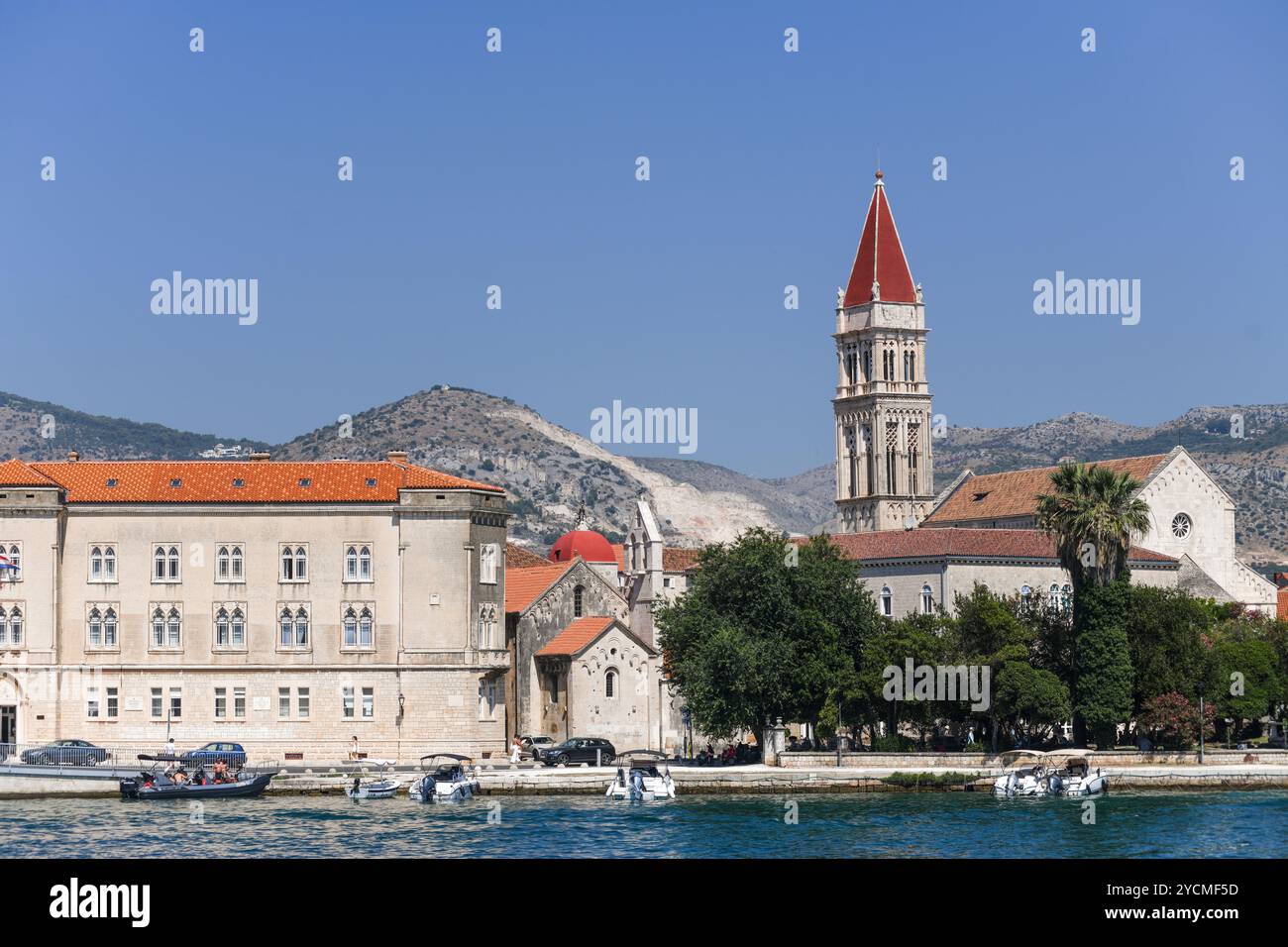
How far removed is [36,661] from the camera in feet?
255

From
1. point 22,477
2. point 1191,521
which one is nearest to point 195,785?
point 22,477

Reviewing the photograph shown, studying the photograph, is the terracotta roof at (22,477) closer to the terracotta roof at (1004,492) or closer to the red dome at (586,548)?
the red dome at (586,548)

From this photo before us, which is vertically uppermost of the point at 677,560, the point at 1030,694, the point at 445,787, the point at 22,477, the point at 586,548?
the point at 22,477

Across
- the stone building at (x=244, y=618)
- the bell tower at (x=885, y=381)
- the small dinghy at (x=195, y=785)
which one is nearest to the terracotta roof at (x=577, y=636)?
the stone building at (x=244, y=618)

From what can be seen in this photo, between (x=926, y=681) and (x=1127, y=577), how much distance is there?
898 centimetres

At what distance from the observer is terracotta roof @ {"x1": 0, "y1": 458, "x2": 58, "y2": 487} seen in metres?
78.1

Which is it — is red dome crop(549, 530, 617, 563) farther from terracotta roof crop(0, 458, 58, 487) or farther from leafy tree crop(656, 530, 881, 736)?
terracotta roof crop(0, 458, 58, 487)

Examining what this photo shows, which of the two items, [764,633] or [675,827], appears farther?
[764,633]

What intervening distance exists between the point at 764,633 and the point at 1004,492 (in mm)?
44229

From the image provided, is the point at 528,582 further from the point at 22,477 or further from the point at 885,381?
the point at 885,381

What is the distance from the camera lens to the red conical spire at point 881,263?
133750 mm

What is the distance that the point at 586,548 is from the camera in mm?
105875
